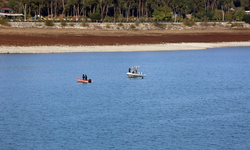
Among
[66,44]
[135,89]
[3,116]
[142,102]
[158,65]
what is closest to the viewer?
[3,116]

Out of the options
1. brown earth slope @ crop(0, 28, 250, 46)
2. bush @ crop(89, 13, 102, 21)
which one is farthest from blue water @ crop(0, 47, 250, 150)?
bush @ crop(89, 13, 102, 21)

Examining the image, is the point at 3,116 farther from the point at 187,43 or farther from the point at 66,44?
the point at 187,43

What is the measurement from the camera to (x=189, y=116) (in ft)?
115

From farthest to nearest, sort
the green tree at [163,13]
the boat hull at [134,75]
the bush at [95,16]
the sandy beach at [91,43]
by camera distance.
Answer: the green tree at [163,13], the bush at [95,16], the sandy beach at [91,43], the boat hull at [134,75]

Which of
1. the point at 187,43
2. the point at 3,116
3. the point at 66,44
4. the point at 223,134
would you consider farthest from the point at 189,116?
the point at 187,43

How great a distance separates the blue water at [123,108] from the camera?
1117 inches

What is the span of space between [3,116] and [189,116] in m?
17.4

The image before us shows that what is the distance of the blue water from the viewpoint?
28.4 metres

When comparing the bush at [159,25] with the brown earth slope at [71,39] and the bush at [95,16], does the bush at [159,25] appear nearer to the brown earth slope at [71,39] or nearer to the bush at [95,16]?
the bush at [95,16]

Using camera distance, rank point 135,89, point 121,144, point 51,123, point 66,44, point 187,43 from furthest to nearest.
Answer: point 187,43
point 66,44
point 135,89
point 51,123
point 121,144

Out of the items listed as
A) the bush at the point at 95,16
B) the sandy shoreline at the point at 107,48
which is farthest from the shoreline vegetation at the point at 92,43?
the bush at the point at 95,16

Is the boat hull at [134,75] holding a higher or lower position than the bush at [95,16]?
lower

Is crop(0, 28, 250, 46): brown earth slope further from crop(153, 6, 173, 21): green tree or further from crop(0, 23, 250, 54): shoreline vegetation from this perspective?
crop(153, 6, 173, 21): green tree

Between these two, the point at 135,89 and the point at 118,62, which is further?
the point at 118,62
